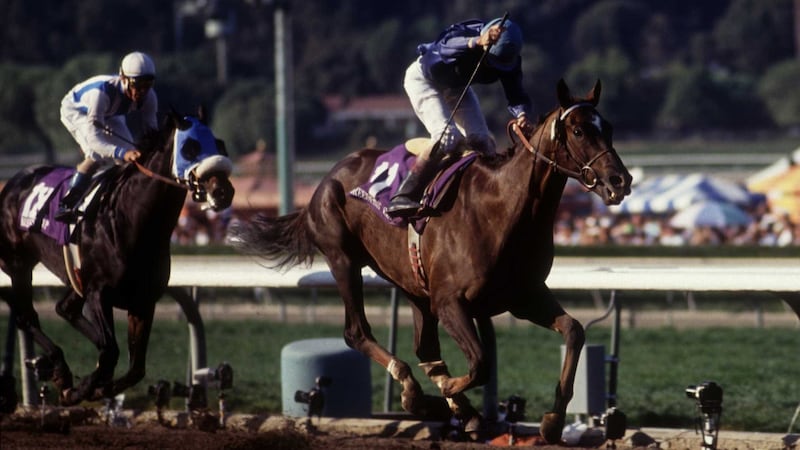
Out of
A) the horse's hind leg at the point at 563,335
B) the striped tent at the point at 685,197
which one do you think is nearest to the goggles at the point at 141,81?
the horse's hind leg at the point at 563,335

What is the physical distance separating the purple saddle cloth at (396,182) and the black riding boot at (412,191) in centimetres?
4

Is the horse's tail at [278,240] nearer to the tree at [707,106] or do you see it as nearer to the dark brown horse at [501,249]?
the dark brown horse at [501,249]

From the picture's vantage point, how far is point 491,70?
6262mm

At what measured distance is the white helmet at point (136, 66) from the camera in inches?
268

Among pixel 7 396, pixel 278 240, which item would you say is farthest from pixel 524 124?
pixel 7 396

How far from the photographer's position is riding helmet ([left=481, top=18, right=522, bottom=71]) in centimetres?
611

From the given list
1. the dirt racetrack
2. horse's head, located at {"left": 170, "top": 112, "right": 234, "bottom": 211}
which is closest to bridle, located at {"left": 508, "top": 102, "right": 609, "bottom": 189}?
the dirt racetrack

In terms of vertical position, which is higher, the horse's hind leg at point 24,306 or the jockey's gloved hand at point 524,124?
the jockey's gloved hand at point 524,124

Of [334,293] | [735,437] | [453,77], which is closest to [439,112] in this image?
[453,77]

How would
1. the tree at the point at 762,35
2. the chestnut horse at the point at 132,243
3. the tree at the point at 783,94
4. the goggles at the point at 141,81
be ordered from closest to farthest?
the chestnut horse at the point at 132,243 < the goggles at the point at 141,81 < the tree at the point at 783,94 < the tree at the point at 762,35

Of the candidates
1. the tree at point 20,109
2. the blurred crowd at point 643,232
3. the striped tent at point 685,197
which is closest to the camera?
the blurred crowd at point 643,232

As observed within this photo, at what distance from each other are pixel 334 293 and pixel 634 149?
173ft

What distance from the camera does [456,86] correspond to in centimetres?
648

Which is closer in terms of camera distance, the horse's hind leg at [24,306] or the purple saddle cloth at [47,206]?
the purple saddle cloth at [47,206]
